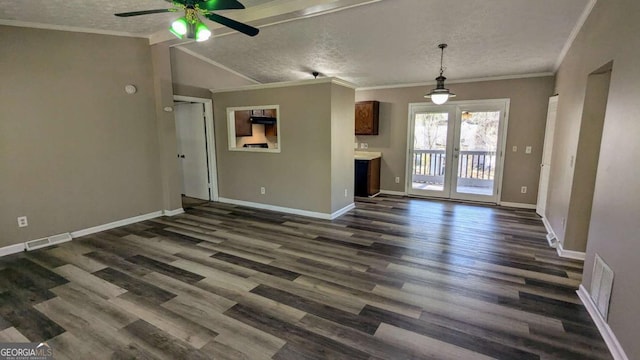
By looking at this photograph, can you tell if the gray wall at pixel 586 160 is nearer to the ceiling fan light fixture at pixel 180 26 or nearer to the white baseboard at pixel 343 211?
the white baseboard at pixel 343 211

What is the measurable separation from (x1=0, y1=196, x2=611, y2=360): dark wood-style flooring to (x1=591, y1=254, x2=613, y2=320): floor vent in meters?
0.16

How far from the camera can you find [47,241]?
390 cm

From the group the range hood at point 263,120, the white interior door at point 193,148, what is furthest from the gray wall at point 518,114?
the white interior door at point 193,148

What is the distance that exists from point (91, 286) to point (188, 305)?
43.4 inches

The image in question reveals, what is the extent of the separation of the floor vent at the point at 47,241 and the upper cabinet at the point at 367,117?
5.57 meters

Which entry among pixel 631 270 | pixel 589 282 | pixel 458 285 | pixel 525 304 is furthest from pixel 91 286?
pixel 589 282

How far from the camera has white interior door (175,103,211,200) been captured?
241 inches

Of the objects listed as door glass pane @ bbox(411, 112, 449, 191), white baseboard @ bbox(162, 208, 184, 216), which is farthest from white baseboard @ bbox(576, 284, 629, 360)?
white baseboard @ bbox(162, 208, 184, 216)

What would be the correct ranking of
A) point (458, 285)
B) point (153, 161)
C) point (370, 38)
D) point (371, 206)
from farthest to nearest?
1. point (371, 206)
2. point (153, 161)
3. point (370, 38)
4. point (458, 285)

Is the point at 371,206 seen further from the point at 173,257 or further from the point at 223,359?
the point at 223,359

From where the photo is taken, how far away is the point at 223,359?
195 centimetres

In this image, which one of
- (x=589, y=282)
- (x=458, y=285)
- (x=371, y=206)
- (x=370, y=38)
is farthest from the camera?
(x=371, y=206)

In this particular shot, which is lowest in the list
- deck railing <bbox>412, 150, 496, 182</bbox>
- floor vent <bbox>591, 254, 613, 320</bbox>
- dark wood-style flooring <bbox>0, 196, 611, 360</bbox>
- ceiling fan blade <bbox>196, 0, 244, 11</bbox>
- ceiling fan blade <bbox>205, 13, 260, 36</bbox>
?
dark wood-style flooring <bbox>0, 196, 611, 360</bbox>

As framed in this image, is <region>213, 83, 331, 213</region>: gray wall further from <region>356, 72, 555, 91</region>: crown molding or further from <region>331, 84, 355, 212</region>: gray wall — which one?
<region>356, 72, 555, 91</region>: crown molding
